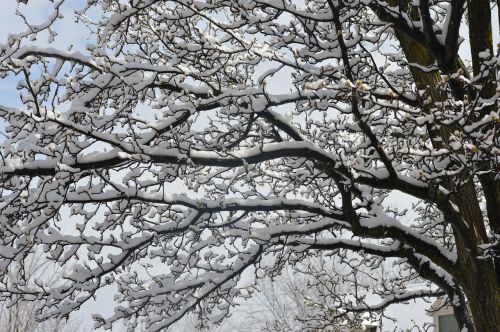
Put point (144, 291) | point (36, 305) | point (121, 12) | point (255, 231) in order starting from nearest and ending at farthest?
1. point (121, 12)
2. point (255, 231)
3. point (144, 291)
4. point (36, 305)

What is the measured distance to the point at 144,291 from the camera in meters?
6.59

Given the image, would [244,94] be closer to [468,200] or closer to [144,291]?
[468,200]

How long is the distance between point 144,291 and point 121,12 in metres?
3.47

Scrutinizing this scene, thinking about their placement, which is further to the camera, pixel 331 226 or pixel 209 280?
pixel 209 280

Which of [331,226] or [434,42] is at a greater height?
[434,42]

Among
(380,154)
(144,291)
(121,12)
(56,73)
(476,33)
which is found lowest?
(144,291)

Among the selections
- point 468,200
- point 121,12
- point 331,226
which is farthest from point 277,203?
point 121,12

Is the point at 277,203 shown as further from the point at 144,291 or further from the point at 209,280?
the point at 144,291

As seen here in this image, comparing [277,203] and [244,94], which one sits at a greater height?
[244,94]

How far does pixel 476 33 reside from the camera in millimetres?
5703

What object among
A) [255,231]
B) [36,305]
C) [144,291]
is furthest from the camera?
[36,305]

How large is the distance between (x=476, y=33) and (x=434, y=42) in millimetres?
937

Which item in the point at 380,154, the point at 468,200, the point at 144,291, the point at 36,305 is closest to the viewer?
the point at 380,154

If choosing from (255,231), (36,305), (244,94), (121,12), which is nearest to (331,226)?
(255,231)
